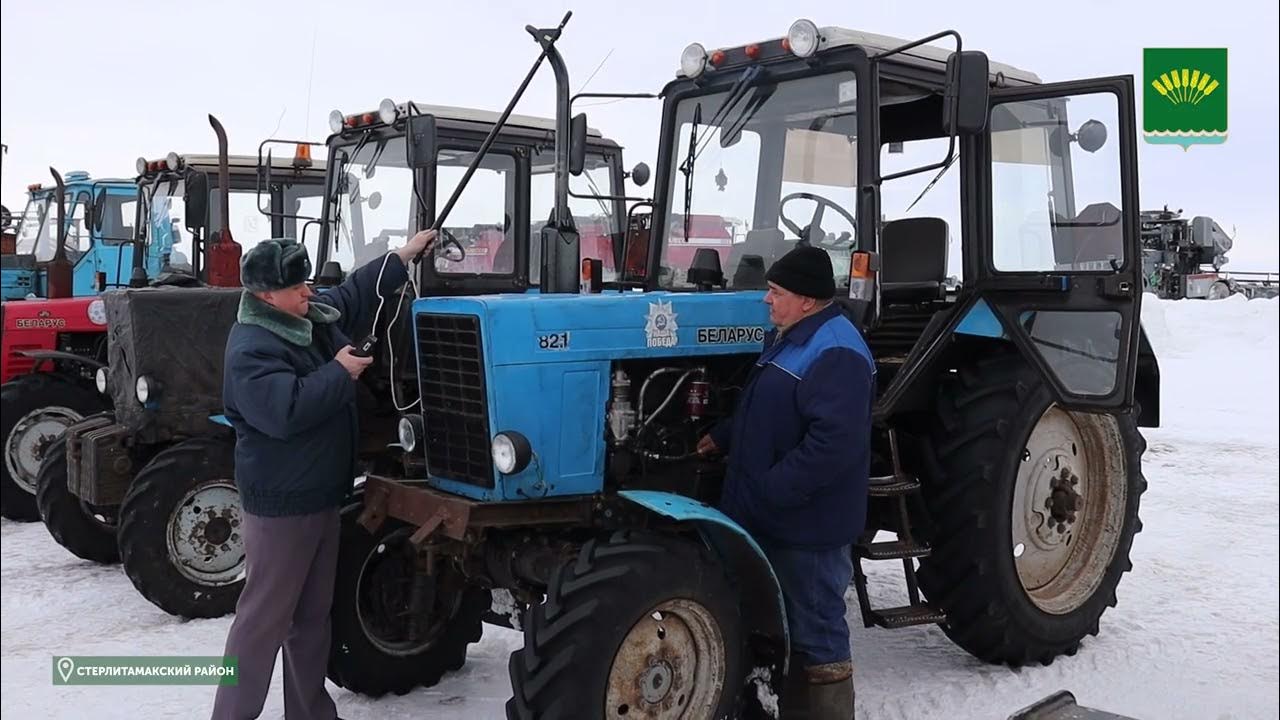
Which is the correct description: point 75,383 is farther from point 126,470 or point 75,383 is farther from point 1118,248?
point 1118,248

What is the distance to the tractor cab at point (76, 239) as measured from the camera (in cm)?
979

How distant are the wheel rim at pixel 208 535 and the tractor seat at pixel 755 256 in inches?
110

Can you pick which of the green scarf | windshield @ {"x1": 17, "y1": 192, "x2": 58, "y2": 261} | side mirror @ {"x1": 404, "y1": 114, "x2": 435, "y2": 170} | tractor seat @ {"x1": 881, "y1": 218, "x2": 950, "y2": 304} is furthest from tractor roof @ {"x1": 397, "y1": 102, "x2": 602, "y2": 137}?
windshield @ {"x1": 17, "y1": 192, "x2": 58, "y2": 261}

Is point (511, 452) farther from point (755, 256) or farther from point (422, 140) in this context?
point (422, 140)

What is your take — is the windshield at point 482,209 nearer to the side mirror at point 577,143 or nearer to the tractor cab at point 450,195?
the tractor cab at point 450,195

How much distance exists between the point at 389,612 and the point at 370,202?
3077mm

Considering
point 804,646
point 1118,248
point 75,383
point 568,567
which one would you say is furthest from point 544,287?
point 75,383

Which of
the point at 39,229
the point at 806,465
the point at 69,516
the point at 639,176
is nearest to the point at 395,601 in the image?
the point at 806,465

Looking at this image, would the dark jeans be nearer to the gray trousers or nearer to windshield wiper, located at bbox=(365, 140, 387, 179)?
the gray trousers

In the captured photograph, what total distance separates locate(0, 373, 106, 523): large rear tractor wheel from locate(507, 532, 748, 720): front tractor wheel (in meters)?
5.58

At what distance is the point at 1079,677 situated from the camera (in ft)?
15.7

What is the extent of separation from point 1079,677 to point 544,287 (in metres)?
2.62

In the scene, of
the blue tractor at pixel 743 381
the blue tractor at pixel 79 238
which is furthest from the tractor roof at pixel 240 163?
the blue tractor at pixel 743 381

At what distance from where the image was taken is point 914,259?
4859mm
